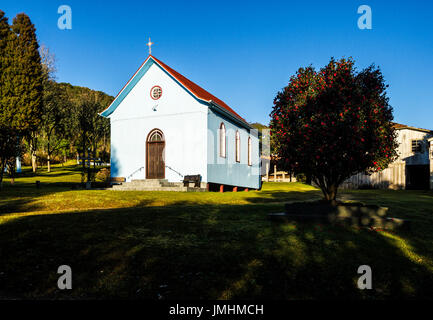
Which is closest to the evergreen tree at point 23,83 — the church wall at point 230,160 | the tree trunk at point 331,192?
the church wall at point 230,160

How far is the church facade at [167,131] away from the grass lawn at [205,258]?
12.1m

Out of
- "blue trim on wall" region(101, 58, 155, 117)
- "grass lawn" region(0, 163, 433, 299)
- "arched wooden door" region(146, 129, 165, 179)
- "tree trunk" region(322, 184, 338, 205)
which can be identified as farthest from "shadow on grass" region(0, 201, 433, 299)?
"blue trim on wall" region(101, 58, 155, 117)

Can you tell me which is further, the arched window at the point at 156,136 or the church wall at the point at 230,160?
the arched window at the point at 156,136

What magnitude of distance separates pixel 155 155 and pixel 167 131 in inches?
76.9

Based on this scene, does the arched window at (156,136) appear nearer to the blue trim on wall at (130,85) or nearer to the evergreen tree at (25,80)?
the blue trim on wall at (130,85)

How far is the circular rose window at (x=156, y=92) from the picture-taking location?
2245 cm

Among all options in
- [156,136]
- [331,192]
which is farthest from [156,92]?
[331,192]

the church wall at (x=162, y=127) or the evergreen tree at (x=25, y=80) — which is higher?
the evergreen tree at (x=25, y=80)

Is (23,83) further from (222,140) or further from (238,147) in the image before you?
(238,147)

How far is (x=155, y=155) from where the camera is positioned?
22438 mm
